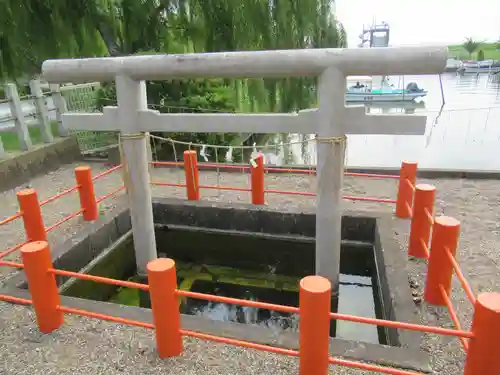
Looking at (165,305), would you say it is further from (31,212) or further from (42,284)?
(31,212)

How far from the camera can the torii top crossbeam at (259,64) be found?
10.5ft

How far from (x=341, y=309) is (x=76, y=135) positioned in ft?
23.1

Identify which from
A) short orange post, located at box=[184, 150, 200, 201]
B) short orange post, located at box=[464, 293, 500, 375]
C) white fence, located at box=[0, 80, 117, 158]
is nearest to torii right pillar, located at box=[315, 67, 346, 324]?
short orange post, located at box=[464, 293, 500, 375]

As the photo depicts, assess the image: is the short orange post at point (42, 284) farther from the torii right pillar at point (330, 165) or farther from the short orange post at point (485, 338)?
the short orange post at point (485, 338)

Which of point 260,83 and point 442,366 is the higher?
point 260,83

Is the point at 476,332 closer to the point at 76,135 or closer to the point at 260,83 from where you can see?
the point at 260,83

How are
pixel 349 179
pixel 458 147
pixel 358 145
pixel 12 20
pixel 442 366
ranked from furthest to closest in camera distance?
pixel 358 145 → pixel 458 147 → pixel 12 20 → pixel 349 179 → pixel 442 366

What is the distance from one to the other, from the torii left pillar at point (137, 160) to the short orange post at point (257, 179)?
1.58 meters

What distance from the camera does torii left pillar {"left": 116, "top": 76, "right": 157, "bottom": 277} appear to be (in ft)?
13.3

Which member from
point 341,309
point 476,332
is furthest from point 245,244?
point 476,332

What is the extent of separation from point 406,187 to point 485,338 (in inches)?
121

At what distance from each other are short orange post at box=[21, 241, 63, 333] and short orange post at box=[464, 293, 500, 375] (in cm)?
283

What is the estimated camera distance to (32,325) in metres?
→ 3.29

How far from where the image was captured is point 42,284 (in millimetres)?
3033
